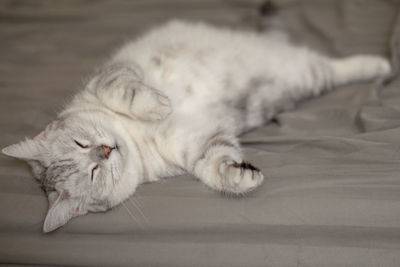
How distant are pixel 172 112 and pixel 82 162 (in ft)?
1.49

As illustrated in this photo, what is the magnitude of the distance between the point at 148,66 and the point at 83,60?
0.67m

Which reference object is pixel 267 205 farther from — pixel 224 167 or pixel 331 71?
pixel 331 71

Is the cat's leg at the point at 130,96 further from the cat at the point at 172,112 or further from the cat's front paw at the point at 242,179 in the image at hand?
the cat's front paw at the point at 242,179

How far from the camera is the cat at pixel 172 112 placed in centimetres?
157

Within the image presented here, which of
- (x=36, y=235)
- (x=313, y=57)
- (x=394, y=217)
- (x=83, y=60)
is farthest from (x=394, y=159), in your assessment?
(x=83, y=60)

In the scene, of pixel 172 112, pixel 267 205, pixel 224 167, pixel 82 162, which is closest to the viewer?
pixel 267 205

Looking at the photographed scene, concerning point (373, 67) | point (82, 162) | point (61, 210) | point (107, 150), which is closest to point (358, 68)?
point (373, 67)

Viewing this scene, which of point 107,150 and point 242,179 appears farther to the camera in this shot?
point 107,150

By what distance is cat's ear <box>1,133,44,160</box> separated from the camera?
1.51 m

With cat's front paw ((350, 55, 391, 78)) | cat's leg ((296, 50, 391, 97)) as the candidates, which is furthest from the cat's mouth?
cat's front paw ((350, 55, 391, 78))

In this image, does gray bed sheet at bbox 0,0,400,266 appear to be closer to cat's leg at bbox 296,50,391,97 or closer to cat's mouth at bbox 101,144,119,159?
cat's leg at bbox 296,50,391,97

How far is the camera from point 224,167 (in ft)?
4.99

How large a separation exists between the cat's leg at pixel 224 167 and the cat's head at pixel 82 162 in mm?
288

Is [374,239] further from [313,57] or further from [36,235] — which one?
[313,57]
